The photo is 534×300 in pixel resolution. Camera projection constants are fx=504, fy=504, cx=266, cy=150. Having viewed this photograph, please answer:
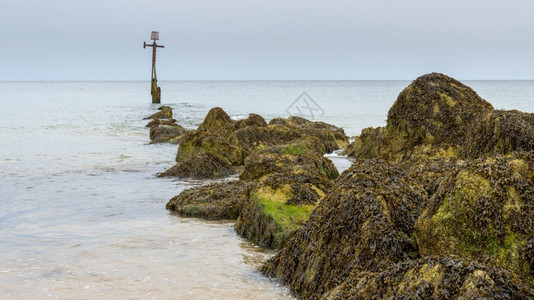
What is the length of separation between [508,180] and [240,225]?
12.9ft

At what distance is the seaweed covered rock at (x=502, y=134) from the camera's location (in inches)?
273

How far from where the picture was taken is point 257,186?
7.00 meters

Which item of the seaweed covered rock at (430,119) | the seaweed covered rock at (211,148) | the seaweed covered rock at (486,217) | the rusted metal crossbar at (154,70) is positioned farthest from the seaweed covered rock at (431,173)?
the rusted metal crossbar at (154,70)

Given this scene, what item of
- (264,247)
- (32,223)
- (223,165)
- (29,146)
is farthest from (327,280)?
(29,146)

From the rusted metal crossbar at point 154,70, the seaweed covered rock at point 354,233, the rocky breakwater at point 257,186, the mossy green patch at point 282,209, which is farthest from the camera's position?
the rusted metal crossbar at point 154,70

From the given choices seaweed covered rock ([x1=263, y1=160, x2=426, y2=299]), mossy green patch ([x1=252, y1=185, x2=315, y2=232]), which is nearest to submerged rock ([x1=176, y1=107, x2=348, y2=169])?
mossy green patch ([x1=252, y1=185, x2=315, y2=232])

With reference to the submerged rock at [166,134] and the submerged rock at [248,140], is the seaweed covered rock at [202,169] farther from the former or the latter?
the submerged rock at [166,134]

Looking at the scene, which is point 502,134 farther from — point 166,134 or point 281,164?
point 166,134

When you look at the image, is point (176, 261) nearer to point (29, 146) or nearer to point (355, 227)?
point (355, 227)

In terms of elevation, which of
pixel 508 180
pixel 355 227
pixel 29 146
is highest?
pixel 508 180

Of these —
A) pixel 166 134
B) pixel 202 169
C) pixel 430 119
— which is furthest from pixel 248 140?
pixel 430 119

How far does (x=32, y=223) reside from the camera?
7.73 metres

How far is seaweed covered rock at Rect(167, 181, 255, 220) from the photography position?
796 cm

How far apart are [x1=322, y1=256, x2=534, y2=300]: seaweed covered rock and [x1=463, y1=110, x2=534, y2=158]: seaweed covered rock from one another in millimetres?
4268
